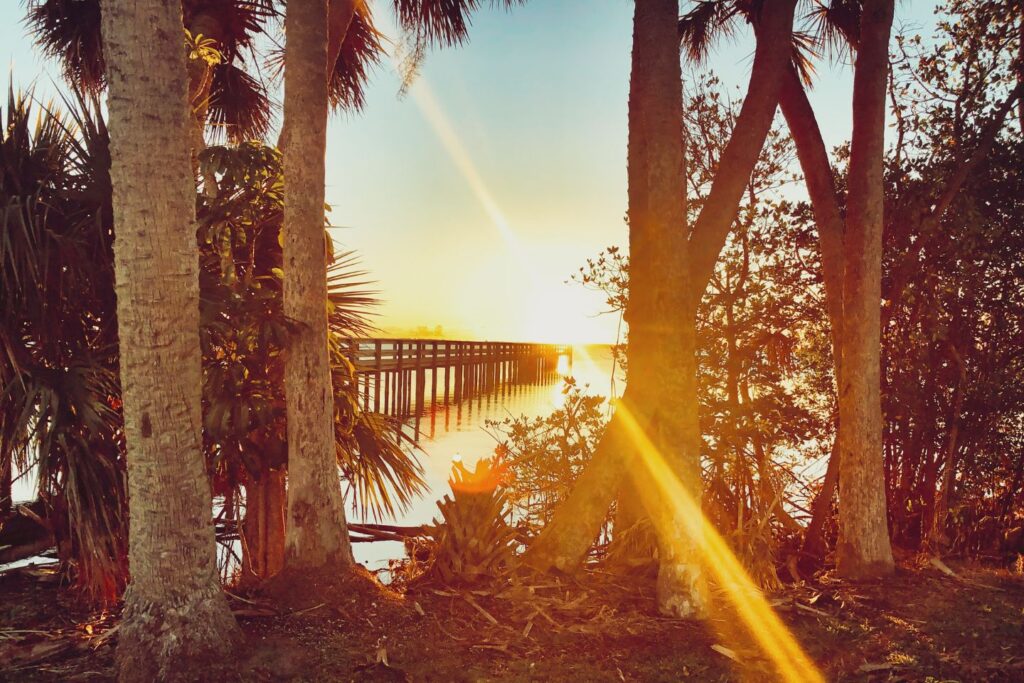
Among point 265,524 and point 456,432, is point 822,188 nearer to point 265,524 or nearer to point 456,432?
point 265,524

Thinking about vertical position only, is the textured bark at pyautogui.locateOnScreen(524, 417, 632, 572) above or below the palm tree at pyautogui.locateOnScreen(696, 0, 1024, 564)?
below

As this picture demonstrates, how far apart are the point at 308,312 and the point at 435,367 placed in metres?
20.0

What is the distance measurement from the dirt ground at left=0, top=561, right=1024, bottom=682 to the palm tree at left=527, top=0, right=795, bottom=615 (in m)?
0.32

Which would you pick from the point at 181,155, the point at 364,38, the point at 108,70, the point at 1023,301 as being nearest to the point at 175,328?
the point at 181,155

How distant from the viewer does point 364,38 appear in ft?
23.2

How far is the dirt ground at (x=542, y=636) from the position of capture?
3734mm

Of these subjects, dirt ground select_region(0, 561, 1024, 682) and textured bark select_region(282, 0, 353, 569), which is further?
textured bark select_region(282, 0, 353, 569)

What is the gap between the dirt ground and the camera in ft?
12.3

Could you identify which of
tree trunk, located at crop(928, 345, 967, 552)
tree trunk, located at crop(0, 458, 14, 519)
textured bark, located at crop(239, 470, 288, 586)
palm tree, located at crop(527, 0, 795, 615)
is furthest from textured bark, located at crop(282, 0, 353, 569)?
tree trunk, located at crop(928, 345, 967, 552)

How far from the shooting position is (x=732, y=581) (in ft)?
17.3

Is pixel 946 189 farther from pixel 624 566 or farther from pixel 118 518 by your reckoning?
pixel 118 518

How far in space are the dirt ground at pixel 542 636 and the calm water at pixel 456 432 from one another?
47.2 inches

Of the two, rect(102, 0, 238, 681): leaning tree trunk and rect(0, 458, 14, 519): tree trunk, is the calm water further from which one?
rect(0, 458, 14, 519): tree trunk

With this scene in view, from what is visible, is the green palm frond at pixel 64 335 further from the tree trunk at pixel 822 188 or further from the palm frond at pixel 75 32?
the tree trunk at pixel 822 188
